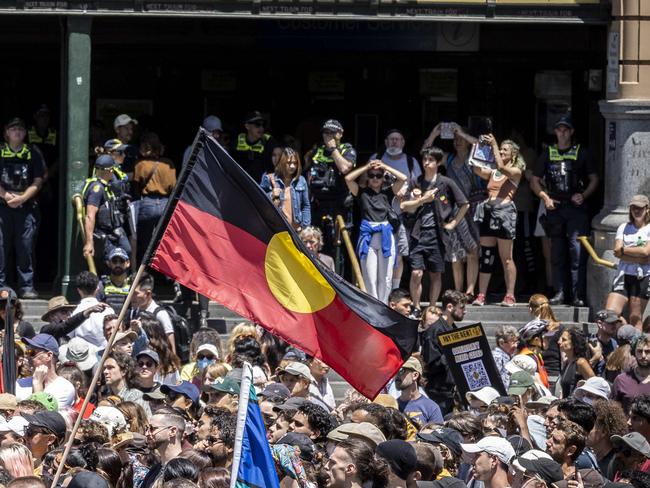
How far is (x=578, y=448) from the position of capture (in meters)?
10.3

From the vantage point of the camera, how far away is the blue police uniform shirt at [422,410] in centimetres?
1252

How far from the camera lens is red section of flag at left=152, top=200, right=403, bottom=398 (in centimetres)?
1020

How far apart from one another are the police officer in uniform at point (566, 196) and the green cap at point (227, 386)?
6.38m

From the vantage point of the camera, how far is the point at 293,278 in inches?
410

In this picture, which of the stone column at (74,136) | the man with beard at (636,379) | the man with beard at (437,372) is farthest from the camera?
the stone column at (74,136)

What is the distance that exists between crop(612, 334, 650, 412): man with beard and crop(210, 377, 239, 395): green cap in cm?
299

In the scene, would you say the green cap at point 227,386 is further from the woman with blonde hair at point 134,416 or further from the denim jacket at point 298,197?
the denim jacket at point 298,197

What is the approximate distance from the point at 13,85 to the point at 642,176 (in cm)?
743

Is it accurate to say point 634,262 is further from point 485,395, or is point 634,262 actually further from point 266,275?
point 266,275

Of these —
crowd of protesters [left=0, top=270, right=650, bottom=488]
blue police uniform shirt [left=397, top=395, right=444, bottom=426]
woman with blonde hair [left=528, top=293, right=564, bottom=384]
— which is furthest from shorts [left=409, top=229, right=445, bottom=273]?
blue police uniform shirt [left=397, top=395, right=444, bottom=426]

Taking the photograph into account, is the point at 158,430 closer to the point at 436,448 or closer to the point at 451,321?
the point at 436,448

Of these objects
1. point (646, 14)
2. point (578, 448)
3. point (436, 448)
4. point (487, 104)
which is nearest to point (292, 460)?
point (436, 448)

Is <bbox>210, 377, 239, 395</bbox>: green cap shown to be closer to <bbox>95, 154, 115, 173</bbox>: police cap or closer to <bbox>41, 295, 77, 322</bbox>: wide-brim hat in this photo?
<bbox>41, 295, 77, 322</bbox>: wide-brim hat

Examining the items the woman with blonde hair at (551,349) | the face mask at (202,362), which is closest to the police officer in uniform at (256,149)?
the woman with blonde hair at (551,349)
